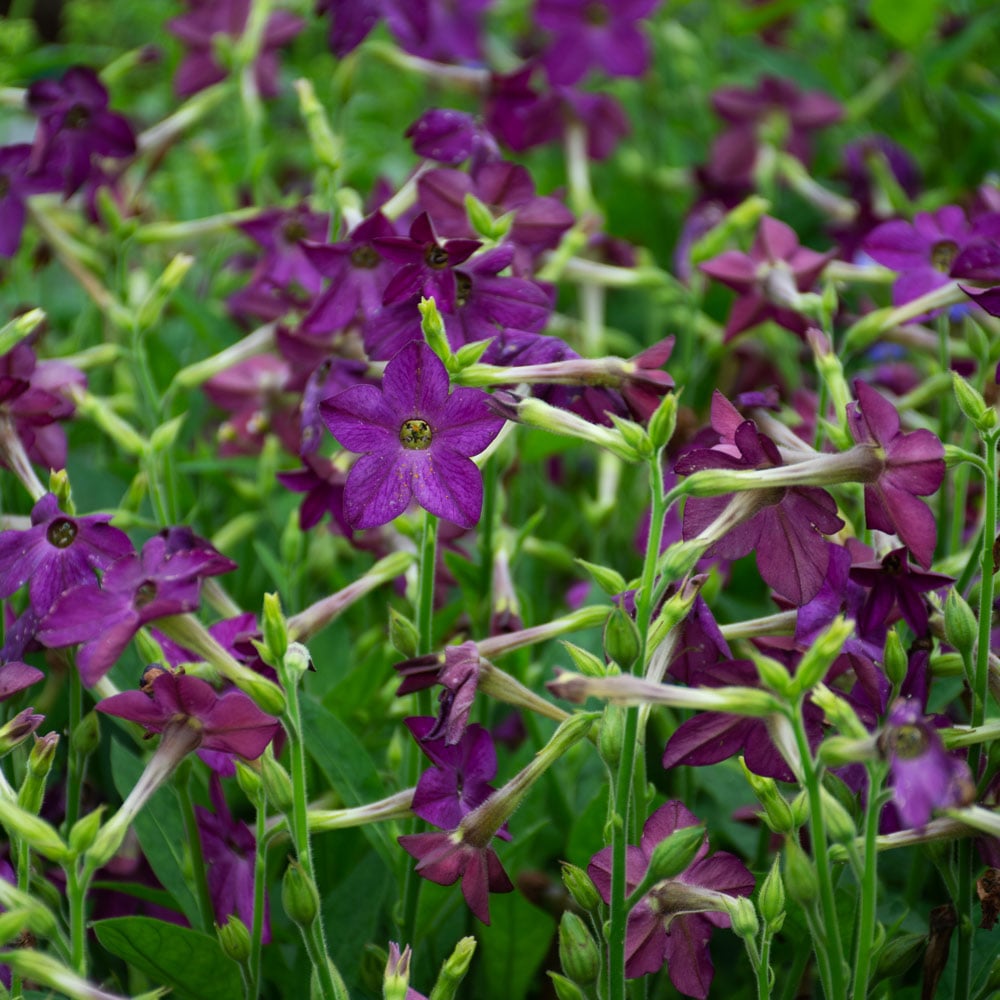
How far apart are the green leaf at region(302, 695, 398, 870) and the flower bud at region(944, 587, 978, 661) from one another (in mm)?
626

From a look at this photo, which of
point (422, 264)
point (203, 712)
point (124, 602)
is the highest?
point (422, 264)

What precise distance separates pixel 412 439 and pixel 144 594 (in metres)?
0.30

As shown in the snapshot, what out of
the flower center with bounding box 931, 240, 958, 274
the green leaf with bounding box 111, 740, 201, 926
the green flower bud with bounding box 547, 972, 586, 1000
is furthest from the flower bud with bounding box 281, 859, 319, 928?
the flower center with bounding box 931, 240, 958, 274

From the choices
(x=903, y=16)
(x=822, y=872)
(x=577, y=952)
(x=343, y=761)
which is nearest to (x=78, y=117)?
(x=343, y=761)

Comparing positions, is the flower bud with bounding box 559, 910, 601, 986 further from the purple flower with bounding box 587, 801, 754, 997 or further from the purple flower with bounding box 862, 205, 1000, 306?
the purple flower with bounding box 862, 205, 1000, 306

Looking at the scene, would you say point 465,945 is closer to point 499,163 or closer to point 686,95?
point 499,163

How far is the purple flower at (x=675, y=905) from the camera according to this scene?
3.72 ft

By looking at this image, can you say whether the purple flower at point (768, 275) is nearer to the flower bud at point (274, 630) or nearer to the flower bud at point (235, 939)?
the flower bud at point (274, 630)

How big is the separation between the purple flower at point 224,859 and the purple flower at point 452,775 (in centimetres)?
27

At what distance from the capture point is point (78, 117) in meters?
1.89

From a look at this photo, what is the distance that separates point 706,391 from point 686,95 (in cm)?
139

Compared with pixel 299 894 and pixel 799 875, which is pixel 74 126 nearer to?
pixel 299 894

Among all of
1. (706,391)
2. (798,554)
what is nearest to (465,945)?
(798,554)

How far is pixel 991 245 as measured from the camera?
1.36m
